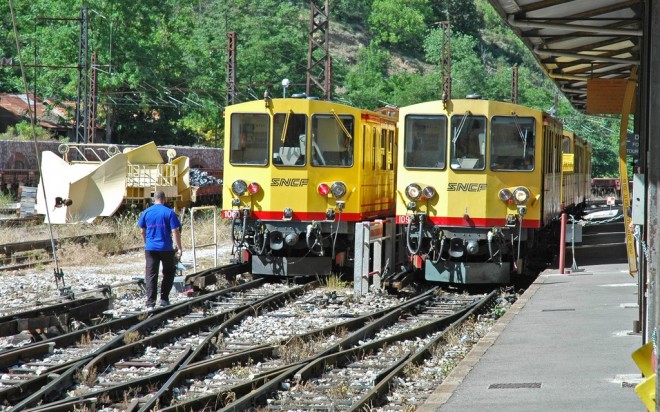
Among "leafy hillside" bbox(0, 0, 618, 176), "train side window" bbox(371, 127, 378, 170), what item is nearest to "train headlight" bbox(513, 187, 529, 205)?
"train side window" bbox(371, 127, 378, 170)

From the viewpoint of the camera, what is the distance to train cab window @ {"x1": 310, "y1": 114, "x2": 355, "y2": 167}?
17438 mm

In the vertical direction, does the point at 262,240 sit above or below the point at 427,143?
below

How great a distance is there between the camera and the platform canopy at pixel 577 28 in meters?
11.3

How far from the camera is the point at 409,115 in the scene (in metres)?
16.7

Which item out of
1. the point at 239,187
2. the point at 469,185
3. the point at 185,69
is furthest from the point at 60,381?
the point at 185,69

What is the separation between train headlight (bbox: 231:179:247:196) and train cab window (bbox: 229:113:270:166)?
0.34 meters

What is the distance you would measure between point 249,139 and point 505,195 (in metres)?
4.34

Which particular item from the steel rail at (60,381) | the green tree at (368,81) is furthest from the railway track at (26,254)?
the green tree at (368,81)

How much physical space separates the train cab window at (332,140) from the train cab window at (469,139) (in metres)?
1.78

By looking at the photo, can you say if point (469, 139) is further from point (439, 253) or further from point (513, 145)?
point (439, 253)

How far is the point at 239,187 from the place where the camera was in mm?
17359

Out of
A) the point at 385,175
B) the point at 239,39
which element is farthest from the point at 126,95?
the point at 385,175

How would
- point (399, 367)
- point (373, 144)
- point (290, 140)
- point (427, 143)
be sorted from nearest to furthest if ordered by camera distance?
point (399, 367) < point (427, 143) < point (290, 140) < point (373, 144)

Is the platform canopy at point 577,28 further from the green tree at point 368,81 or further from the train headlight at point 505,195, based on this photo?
the green tree at point 368,81
